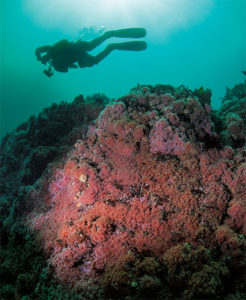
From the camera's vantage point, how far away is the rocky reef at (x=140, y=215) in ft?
6.82

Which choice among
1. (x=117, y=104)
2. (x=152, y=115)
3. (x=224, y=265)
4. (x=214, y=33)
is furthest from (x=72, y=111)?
(x=214, y=33)

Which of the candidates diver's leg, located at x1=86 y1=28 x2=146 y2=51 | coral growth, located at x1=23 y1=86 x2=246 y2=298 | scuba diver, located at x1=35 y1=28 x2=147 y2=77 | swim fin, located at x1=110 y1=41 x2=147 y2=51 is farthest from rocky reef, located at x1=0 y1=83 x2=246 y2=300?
diver's leg, located at x1=86 y1=28 x2=146 y2=51

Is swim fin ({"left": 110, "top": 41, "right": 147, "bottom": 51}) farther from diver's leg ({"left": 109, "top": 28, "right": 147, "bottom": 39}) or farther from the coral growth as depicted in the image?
the coral growth

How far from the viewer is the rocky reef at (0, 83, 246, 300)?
81.9 inches

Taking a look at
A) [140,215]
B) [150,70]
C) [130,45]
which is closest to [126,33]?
[130,45]

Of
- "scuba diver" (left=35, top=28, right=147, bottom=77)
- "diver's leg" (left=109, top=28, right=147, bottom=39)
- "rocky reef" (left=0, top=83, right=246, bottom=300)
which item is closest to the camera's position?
"rocky reef" (left=0, top=83, right=246, bottom=300)

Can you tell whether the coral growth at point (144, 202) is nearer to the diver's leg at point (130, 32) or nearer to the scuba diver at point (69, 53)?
the scuba diver at point (69, 53)

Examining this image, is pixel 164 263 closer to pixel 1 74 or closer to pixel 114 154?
pixel 114 154

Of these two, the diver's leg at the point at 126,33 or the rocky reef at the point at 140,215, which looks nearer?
the rocky reef at the point at 140,215

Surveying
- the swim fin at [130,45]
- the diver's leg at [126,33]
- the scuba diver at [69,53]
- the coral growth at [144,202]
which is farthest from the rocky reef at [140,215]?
the diver's leg at [126,33]

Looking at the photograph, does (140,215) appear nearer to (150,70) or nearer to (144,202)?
(144,202)

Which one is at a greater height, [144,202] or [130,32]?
A: [130,32]

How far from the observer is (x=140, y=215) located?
2.70m

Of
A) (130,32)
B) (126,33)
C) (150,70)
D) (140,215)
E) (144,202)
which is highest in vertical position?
(150,70)
